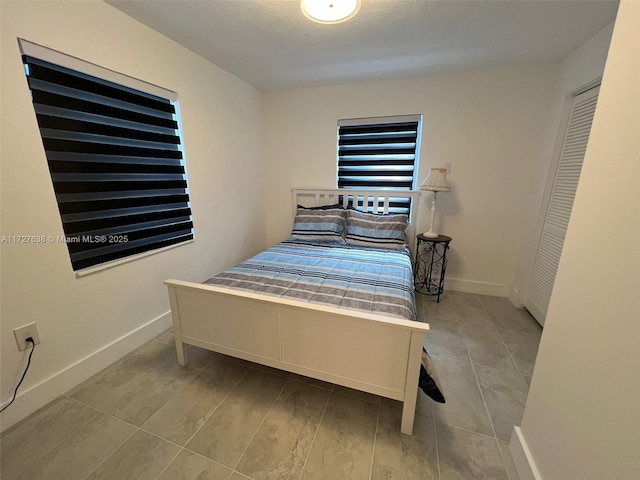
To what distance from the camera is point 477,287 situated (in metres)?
2.87

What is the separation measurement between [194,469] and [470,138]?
10.8ft

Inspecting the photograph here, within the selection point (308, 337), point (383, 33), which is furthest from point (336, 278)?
point (383, 33)

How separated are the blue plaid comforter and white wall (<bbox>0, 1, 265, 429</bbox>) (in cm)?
68

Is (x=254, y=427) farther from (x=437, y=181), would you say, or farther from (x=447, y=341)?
(x=437, y=181)

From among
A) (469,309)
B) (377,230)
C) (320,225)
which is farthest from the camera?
(320,225)

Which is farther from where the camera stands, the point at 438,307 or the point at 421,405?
the point at 438,307

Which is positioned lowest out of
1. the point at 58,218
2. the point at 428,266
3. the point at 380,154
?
the point at 428,266

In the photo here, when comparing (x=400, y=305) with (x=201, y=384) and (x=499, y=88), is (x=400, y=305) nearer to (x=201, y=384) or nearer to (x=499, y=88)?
(x=201, y=384)

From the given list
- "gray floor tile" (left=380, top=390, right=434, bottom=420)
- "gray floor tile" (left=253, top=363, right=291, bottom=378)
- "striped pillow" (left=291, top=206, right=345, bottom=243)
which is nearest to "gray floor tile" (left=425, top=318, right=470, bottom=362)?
"gray floor tile" (left=380, top=390, right=434, bottom=420)

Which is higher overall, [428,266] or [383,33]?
[383,33]

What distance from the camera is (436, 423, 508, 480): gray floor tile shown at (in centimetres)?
112

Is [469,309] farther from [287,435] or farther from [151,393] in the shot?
[151,393]

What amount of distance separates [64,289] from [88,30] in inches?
60.5

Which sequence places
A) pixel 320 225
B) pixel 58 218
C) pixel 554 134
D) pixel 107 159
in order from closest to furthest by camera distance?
pixel 58 218 → pixel 107 159 → pixel 554 134 → pixel 320 225
